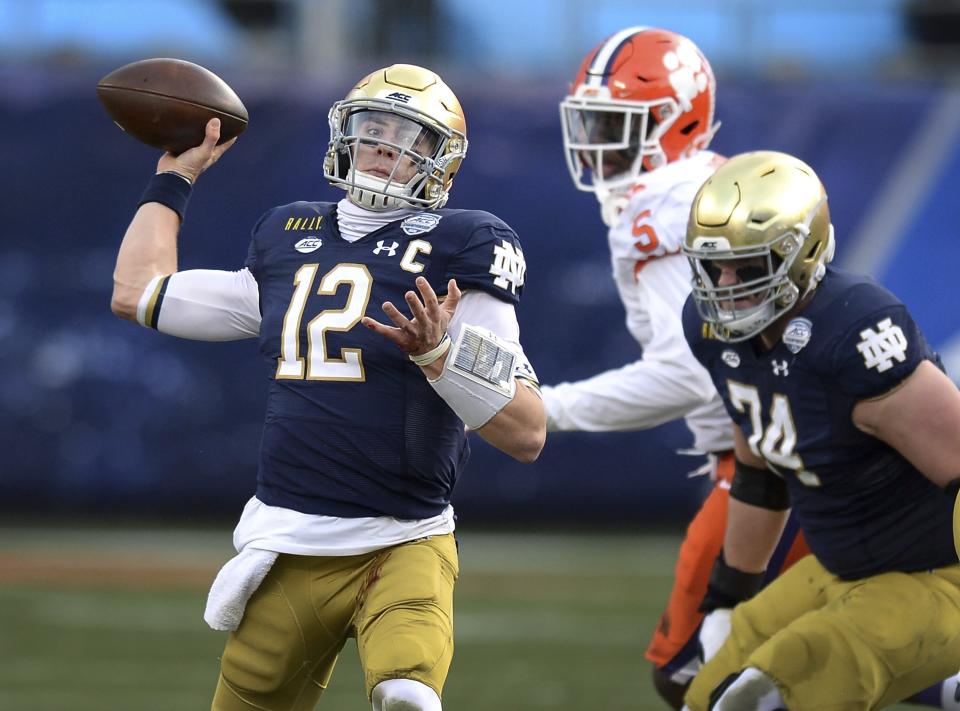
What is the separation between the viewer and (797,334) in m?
3.36

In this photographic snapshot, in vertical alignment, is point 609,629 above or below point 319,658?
below

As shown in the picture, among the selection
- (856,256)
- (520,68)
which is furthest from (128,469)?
(856,256)

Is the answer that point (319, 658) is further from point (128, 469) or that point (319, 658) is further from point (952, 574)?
point (128, 469)

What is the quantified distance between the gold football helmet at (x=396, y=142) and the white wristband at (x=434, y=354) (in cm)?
46

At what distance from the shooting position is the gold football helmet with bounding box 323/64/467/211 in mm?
3342

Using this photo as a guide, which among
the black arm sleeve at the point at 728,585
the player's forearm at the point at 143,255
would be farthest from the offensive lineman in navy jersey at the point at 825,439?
the player's forearm at the point at 143,255

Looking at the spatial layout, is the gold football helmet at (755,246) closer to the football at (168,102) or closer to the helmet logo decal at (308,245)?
the helmet logo decal at (308,245)

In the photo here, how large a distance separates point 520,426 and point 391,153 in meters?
0.66

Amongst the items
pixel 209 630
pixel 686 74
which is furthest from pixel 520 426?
pixel 209 630

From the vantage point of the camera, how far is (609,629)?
6.63 metres

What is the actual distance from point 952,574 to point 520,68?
6429 millimetres

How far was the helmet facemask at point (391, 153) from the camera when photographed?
3.34m

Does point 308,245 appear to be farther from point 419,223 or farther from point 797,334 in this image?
point 797,334

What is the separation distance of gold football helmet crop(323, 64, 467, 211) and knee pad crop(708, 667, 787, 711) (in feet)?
3.77
